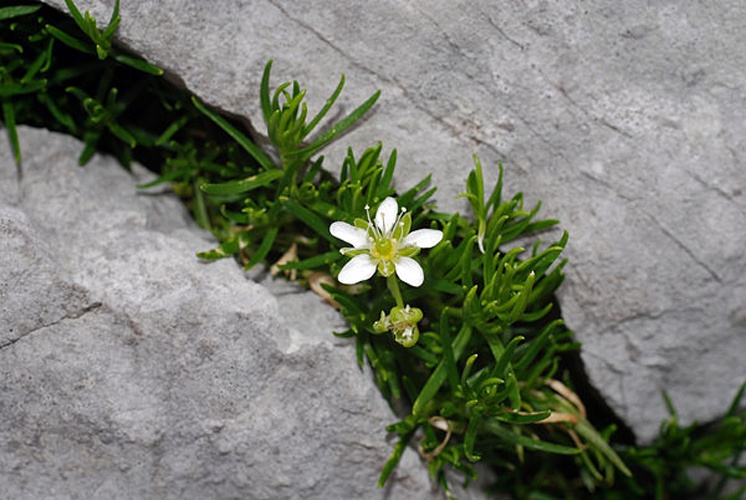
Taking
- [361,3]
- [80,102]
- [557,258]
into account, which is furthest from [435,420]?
[80,102]

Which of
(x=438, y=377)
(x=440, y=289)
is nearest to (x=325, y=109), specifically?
(x=440, y=289)

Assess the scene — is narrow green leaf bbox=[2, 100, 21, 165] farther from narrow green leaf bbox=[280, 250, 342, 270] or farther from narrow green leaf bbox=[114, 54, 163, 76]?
narrow green leaf bbox=[280, 250, 342, 270]

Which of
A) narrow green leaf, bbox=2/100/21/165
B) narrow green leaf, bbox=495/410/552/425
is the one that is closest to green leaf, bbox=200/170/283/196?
narrow green leaf, bbox=2/100/21/165

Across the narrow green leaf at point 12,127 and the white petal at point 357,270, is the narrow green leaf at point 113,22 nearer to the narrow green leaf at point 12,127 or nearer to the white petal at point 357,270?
the narrow green leaf at point 12,127

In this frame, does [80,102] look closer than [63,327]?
No

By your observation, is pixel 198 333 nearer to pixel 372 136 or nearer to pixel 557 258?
pixel 372 136

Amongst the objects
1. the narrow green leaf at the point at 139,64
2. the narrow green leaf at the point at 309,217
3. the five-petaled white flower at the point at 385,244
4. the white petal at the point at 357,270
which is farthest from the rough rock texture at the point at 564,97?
the white petal at the point at 357,270

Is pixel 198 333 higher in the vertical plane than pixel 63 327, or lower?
higher
